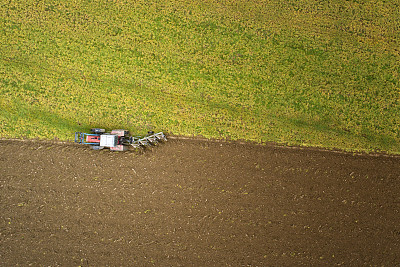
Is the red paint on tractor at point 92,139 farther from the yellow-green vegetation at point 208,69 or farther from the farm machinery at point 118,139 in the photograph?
the yellow-green vegetation at point 208,69

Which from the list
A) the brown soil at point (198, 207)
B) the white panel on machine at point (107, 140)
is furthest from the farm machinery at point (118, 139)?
the brown soil at point (198, 207)

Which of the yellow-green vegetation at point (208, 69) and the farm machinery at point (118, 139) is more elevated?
the yellow-green vegetation at point (208, 69)

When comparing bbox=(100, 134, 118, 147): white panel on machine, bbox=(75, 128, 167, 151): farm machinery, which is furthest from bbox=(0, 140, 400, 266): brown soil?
bbox=(100, 134, 118, 147): white panel on machine

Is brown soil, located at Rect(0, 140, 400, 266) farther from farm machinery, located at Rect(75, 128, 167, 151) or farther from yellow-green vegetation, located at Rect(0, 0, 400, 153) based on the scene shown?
yellow-green vegetation, located at Rect(0, 0, 400, 153)

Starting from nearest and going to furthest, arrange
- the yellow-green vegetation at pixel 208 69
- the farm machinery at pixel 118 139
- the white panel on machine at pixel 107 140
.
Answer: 1. the white panel on machine at pixel 107 140
2. the farm machinery at pixel 118 139
3. the yellow-green vegetation at pixel 208 69

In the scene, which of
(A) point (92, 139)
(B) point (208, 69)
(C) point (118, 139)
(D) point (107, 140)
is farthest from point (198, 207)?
(B) point (208, 69)

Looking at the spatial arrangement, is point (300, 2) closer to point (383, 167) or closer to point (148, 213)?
point (383, 167)
